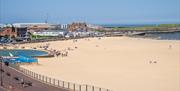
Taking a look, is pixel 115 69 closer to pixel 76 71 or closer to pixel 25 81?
pixel 76 71

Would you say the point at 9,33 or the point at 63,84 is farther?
the point at 9,33

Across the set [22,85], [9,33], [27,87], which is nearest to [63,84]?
[27,87]

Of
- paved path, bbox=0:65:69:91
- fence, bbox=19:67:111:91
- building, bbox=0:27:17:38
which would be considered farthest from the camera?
building, bbox=0:27:17:38

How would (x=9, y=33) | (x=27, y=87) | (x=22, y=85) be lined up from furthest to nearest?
(x=9, y=33), (x=22, y=85), (x=27, y=87)

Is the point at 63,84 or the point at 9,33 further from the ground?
the point at 63,84

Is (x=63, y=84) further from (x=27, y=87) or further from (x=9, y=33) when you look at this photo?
(x=9, y=33)

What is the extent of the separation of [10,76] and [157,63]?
19.0 meters

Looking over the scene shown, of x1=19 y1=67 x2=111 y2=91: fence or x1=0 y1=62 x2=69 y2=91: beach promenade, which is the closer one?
x1=0 y1=62 x2=69 y2=91: beach promenade

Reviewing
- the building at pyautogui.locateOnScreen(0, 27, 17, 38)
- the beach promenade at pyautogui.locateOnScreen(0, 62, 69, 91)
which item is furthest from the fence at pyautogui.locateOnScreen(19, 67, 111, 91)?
the building at pyautogui.locateOnScreen(0, 27, 17, 38)

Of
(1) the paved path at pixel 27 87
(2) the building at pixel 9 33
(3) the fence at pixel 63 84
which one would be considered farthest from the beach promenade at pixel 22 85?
(2) the building at pixel 9 33

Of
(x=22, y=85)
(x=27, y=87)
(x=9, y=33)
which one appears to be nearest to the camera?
(x=27, y=87)

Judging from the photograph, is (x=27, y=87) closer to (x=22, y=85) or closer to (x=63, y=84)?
(x=22, y=85)

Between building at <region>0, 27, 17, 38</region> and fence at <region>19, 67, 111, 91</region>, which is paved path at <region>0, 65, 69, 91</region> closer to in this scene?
→ fence at <region>19, 67, 111, 91</region>

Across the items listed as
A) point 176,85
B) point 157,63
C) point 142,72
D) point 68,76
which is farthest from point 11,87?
point 157,63
